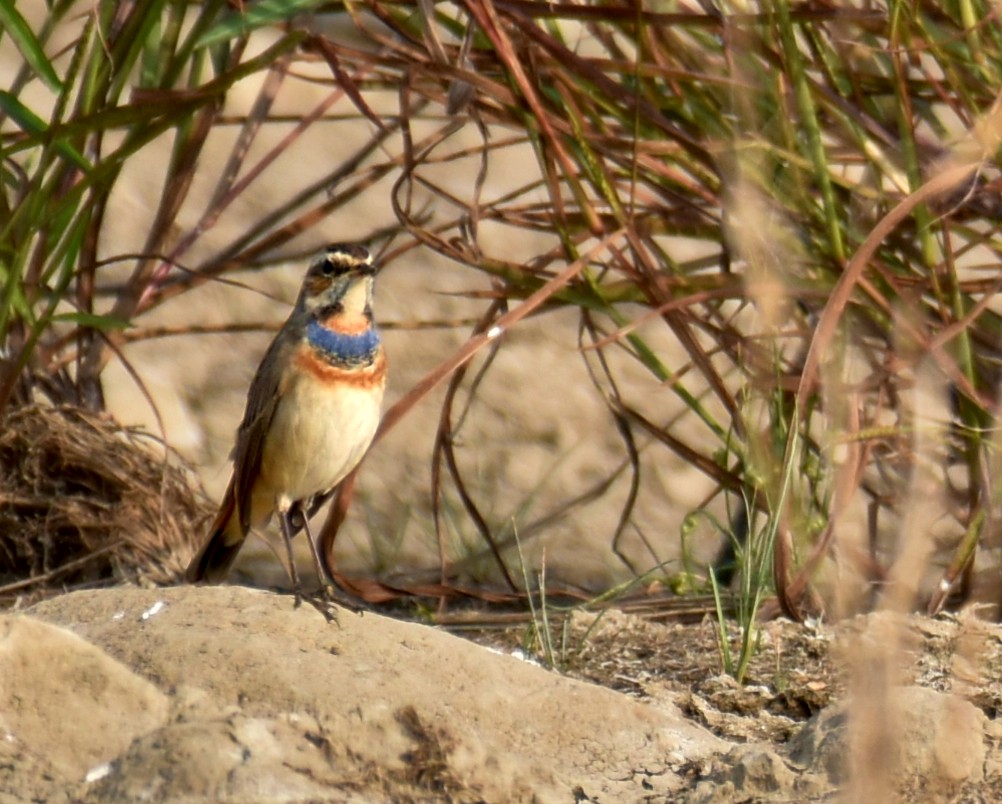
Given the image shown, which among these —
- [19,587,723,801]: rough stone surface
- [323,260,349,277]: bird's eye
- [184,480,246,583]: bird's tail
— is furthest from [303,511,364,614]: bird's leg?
[323,260,349,277]: bird's eye

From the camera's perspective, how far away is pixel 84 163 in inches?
183

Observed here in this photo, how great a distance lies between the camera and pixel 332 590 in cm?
486

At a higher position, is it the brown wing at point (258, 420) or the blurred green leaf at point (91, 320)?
the blurred green leaf at point (91, 320)

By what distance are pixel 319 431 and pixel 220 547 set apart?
0.68m

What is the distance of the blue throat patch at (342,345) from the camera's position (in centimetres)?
480

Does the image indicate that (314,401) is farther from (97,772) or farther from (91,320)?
(97,772)

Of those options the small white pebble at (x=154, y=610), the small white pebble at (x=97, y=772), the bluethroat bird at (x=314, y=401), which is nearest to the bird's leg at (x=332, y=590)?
the bluethroat bird at (x=314, y=401)

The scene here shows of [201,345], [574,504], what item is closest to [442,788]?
[574,504]

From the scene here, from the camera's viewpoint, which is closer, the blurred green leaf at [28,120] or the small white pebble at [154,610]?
the small white pebble at [154,610]

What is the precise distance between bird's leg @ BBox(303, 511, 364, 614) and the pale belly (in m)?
0.24

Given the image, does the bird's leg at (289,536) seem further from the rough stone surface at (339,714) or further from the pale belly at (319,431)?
the rough stone surface at (339,714)

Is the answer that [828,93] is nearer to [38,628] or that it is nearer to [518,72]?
[518,72]

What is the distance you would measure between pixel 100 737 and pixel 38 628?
273mm

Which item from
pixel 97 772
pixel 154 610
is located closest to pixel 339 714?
pixel 97 772
